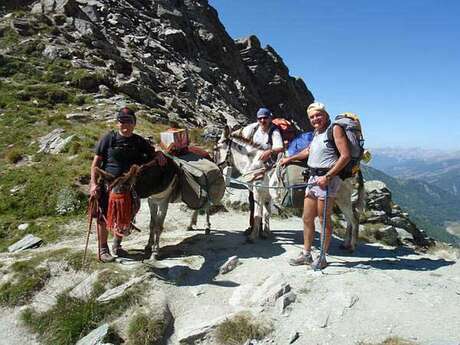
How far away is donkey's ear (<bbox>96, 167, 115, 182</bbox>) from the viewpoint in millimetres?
7369

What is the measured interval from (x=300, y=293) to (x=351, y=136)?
2814 millimetres

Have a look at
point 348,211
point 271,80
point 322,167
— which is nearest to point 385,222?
point 348,211

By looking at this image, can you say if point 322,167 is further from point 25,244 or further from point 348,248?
point 25,244

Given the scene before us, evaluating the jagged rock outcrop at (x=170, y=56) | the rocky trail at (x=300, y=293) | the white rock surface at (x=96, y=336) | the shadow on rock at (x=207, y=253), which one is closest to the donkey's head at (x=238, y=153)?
the shadow on rock at (x=207, y=253)

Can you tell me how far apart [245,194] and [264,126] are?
533 centimetres

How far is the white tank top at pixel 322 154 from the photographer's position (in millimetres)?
7035

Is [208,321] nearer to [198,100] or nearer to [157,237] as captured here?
[157,237]

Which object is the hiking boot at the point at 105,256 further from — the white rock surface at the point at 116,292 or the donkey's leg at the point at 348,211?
the donkey's leg at the point at 348,211

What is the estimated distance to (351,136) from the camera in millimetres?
7023

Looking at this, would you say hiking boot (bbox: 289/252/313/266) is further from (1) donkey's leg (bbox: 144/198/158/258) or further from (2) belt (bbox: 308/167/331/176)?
(1) donkey's leg (bbox: 144/198/158/258)

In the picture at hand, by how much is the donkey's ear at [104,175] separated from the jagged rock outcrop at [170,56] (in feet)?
72.0

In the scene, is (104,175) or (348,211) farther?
(348,211)

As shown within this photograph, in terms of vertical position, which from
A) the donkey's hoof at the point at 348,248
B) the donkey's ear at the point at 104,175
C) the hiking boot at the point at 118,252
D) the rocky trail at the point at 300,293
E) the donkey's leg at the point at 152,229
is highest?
the donkey's ear at the point at 104,175

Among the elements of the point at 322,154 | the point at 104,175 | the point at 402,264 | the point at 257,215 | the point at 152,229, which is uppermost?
the point at 322,154
